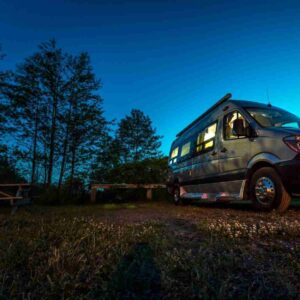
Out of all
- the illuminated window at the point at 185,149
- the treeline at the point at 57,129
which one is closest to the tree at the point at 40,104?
the treeline at the point at 57,129

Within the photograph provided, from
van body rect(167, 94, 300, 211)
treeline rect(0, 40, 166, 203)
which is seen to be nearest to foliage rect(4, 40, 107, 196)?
treeline rect(0, 40, 166, 203)

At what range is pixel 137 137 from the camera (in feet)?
84.3

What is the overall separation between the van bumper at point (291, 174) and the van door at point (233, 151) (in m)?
0.89

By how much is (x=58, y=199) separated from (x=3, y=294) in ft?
31.4

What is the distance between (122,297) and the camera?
3.92ft

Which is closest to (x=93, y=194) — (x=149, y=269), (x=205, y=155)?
(x=205, y=155)

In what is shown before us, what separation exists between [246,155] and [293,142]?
1084 mm

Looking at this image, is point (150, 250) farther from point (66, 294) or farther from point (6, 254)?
point (6, 254)

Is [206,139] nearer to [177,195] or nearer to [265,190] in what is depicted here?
[265,190]

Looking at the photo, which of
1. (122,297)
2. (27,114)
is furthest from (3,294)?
(27,114)

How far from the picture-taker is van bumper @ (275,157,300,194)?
A: 3.95 m

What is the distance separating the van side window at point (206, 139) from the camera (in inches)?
256

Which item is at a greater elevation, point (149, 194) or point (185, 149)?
point (185, 149)

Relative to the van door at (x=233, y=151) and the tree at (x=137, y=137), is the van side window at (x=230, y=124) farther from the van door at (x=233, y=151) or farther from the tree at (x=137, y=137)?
the tree at (x=137, y=137)
